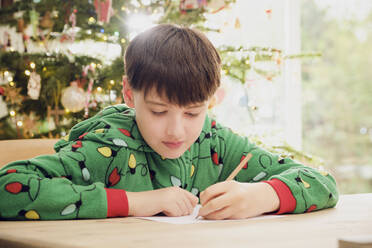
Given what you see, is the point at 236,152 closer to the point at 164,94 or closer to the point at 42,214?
the point at 164,94

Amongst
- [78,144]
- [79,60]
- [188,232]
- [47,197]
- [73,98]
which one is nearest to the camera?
[188,232]

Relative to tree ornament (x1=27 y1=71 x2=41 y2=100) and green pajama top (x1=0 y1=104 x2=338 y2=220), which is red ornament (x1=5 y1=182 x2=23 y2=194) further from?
tree ornament (x1=27 y1=71 x2=41 y2=100)

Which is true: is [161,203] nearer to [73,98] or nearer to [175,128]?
[175,128]

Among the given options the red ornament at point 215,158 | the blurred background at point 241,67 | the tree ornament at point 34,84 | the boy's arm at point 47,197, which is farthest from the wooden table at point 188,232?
the tree ornament at point 34,84

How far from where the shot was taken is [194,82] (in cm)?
96

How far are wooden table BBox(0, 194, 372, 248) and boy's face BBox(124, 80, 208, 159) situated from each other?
0.76ft

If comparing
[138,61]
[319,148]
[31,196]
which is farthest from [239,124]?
[31,196]

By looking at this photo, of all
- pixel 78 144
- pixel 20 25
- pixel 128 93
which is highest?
pixel 20 25

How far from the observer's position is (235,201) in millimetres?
832

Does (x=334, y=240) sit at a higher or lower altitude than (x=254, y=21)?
lower

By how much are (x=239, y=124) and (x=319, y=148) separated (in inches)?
63.7

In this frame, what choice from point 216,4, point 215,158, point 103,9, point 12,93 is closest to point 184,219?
point 215,158

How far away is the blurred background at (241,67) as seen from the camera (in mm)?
2375

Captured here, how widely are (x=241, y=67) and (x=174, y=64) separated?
1.47 m
